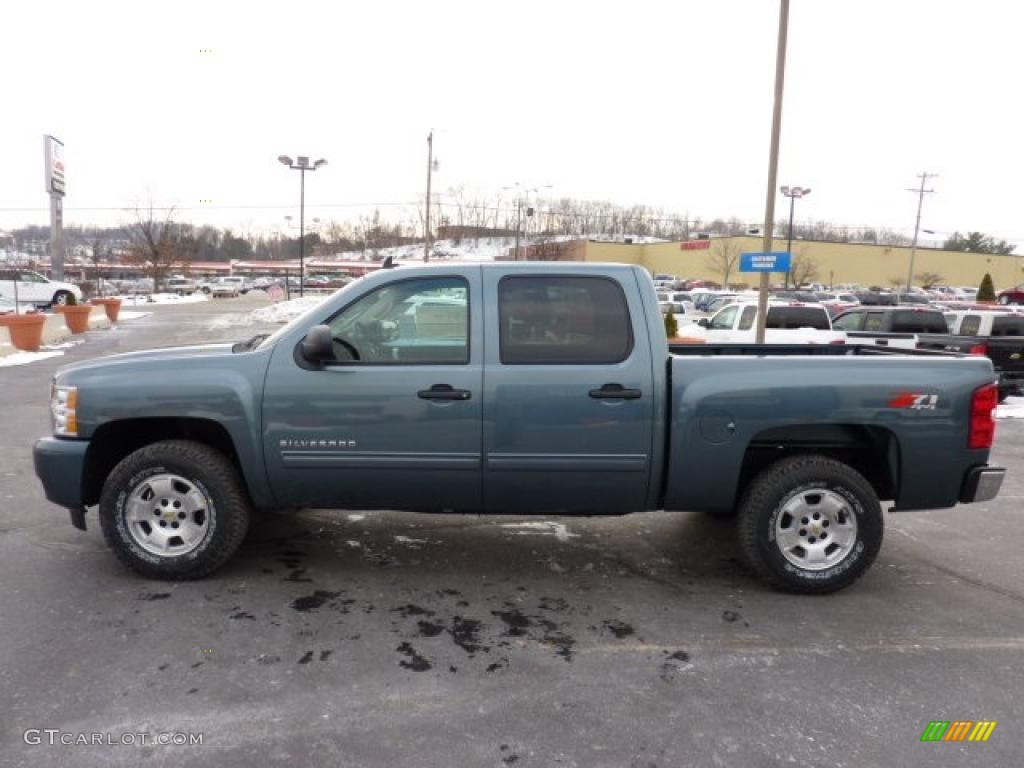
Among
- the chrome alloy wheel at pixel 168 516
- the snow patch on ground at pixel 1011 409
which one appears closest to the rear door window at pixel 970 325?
the snow patch on ground at pixel 1011 409

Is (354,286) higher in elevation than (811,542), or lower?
higher

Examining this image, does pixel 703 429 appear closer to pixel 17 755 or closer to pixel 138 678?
pixel 138 678

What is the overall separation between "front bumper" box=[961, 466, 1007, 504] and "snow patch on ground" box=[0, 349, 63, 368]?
16.8 meters

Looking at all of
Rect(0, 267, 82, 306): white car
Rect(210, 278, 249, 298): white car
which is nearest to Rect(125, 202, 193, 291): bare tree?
Rect(210, 278, 249, 298): white car

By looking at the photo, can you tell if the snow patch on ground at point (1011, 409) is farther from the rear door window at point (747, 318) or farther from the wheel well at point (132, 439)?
the wheel well at point (132, 439)

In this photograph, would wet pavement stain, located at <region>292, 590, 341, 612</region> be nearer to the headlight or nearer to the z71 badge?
the headlight

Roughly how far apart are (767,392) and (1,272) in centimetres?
4348

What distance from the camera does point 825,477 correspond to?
13.5 feet

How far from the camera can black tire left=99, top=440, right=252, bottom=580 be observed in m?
4.16

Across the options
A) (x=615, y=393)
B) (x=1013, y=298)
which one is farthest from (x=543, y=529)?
(x=1013, y=298)

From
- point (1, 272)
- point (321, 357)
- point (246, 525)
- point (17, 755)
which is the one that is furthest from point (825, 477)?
point (1, 272)

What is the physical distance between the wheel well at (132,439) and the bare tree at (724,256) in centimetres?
7814

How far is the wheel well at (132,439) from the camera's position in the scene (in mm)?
4293

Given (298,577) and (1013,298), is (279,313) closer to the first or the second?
(298,577)
